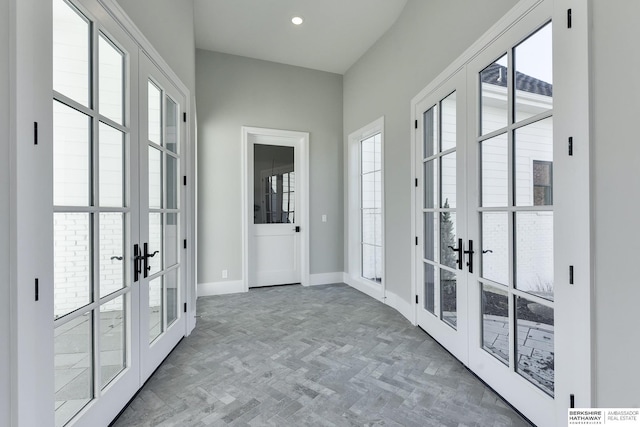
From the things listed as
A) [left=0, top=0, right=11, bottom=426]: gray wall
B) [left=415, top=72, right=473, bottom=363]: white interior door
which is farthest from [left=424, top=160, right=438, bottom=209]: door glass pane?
[left=0, top=0, right=11, bottom=426]: gray wall

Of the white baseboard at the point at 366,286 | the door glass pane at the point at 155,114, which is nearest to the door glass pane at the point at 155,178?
the door glass pane at the point at 155,114

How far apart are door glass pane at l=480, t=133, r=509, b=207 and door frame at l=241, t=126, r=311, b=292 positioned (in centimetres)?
293

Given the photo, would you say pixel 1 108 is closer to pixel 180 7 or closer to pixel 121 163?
pixel 121 163

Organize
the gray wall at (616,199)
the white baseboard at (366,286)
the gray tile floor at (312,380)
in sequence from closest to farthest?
the gray wall at (616,199) → the gray tile floor at (312,380) → the white baseboard at (366,286)

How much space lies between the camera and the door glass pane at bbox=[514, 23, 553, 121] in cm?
165

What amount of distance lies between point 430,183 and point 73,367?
291 centimetres

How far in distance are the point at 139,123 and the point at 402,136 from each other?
8.46ft

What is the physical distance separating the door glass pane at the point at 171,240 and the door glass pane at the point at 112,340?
719 millimetres

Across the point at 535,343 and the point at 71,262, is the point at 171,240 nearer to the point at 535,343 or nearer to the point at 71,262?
the point at 71,262

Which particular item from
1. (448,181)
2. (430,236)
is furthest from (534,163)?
(430,236)

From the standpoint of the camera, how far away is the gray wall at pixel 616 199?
3.99 ft

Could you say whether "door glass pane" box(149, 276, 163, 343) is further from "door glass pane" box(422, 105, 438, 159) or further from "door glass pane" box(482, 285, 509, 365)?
"door glass pane" box(422, 105, 438, 159)

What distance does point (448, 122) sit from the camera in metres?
2.63

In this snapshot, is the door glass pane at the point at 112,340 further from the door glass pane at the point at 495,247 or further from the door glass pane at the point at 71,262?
the door glass pane at the point at 495,247
